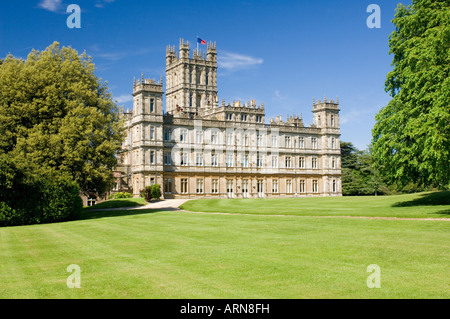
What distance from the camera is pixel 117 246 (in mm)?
14836

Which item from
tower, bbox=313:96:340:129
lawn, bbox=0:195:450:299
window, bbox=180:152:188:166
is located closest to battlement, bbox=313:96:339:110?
tower, bbox=313:96:340:129

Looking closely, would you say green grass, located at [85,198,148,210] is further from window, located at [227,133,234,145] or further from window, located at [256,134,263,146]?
window, located at [256,134,263,146]

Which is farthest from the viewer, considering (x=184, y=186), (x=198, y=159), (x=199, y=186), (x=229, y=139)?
(x=229, y=139)

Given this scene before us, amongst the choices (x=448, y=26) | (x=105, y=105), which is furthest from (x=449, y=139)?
(x=105, y=105)

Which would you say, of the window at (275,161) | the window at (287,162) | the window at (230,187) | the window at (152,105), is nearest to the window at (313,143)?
the window at (287,162)

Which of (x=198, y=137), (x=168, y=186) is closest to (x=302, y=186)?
(x=198, y=137)

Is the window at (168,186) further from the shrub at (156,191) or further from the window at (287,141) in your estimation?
the window at (287,141)

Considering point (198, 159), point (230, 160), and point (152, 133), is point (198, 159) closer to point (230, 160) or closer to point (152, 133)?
point (230, 160)

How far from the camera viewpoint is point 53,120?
3061cm

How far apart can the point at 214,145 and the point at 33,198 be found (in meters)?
32.9

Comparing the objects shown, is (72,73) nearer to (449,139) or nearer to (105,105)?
(105,105)

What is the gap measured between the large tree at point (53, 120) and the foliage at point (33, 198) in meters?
0.84

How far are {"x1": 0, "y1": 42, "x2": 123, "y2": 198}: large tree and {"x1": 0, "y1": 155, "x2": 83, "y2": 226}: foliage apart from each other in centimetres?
84
